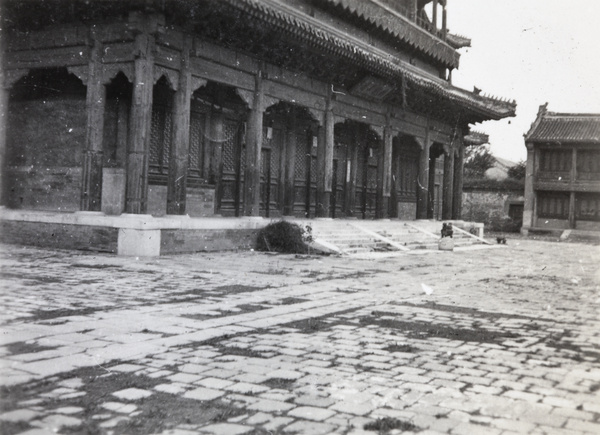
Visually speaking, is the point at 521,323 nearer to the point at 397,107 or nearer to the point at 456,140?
the point at 397,107

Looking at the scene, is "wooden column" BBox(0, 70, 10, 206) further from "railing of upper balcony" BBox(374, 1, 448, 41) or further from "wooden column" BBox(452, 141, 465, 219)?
"wooden column" BBox(452, 141, 465, 219)

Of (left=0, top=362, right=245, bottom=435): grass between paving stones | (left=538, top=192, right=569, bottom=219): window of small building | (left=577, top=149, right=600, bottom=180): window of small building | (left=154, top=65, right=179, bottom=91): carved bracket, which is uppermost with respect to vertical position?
(left=577, top=149, right=600, bottom=180): window of small building

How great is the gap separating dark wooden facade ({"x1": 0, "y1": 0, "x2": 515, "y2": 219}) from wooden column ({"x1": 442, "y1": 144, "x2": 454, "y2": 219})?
4.47 m

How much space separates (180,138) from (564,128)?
31.4 metres

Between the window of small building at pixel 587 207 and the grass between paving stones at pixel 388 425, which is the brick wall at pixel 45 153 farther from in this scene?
the window of small building at pixel 587 207

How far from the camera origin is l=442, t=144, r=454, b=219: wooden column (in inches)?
998

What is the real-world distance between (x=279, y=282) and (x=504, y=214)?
112 feet

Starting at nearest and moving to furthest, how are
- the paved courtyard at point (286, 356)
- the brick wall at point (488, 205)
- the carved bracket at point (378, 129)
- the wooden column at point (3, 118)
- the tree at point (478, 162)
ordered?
the paved courtyard at point (286, 356) → the wooden column at point (3, 118) → the carved bracket at point (378, 129) → the brick wall at point (488, 205) → the tree at point (478, 162)

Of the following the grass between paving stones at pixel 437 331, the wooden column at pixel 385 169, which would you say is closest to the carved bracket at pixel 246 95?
the wooden column at pixel 385 169

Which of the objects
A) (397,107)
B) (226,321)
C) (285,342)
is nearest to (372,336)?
(285,342)

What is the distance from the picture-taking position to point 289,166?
758 inches

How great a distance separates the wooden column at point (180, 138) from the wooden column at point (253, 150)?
7.70ft

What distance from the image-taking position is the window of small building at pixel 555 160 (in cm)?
3756

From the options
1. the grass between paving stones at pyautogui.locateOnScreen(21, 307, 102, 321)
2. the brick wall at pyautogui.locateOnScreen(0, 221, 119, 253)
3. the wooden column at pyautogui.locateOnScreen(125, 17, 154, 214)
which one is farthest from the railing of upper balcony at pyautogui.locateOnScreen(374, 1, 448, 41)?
the grass between paving stones at pyautogui.locateOnScreen(21, 307, 102, 321)
